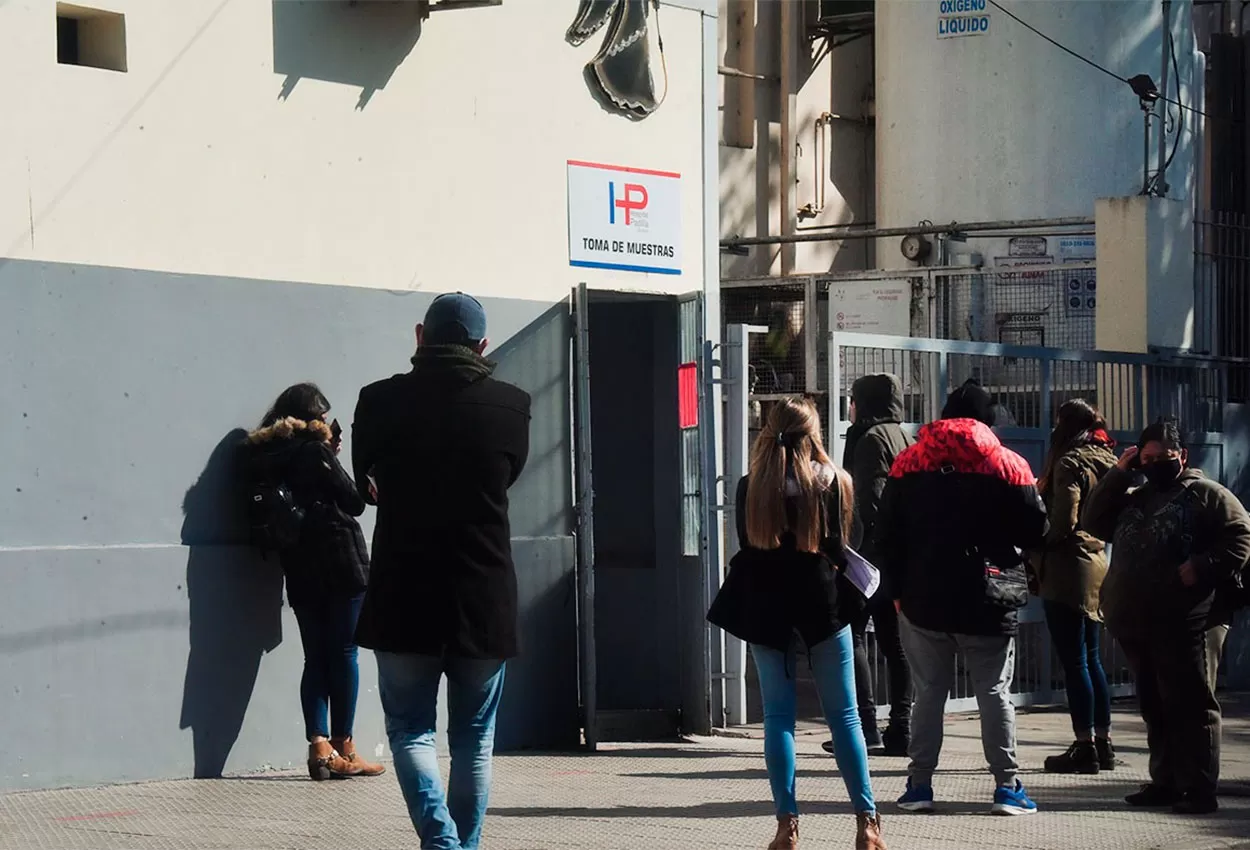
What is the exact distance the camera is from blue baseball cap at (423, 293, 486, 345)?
632 centimetres

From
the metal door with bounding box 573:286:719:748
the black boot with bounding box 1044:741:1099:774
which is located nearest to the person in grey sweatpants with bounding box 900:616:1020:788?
the black boot with bounding box 1044:741:1099:774

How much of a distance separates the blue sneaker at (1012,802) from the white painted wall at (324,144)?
3.75 m

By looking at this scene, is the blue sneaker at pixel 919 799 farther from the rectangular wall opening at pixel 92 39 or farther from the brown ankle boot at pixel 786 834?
the rectangular wall opening at pixel 92 39

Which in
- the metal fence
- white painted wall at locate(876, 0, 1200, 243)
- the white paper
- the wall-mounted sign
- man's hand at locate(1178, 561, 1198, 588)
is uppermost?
white painted wall at locate(876, 0, 1200, 243)

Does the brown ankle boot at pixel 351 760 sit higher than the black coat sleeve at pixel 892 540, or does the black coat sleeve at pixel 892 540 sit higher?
the black coat sleeve at pixel 892 540

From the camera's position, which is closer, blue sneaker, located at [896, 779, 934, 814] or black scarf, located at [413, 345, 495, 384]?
black scarf, located at [413, 345, 495, 384]

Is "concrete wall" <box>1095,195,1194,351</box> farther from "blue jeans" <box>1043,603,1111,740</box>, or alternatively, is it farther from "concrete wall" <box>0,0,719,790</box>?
"concrete wall" <box>0,0,719,790</box>

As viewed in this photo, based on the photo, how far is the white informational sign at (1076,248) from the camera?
18.3 m

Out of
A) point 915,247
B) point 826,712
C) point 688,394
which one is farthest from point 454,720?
point 915,247

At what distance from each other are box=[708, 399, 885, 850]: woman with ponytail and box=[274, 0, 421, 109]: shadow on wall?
3.46 meters

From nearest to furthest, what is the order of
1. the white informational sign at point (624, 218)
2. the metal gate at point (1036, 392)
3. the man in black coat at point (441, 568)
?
the man in black coat at point (441, 568) → the white informational sign at point (624, 218) → the metal gate at point (1036, 392)

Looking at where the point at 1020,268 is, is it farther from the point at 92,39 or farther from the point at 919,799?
the point at 92,39

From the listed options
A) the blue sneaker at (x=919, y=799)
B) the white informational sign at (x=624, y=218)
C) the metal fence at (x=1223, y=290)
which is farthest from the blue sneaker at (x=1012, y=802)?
the metal fence at (x=1223, y=290)

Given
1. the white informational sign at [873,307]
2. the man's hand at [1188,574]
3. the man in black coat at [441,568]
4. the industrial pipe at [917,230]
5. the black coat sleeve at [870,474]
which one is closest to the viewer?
the man in black coat at [441,568]
